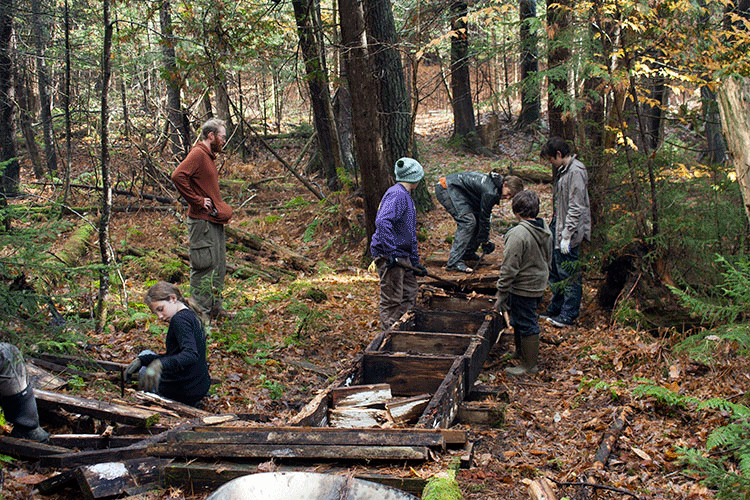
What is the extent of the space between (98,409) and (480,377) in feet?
12.2

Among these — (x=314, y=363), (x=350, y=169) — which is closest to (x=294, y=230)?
(x=350, y=169)

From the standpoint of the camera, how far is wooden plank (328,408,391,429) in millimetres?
4625

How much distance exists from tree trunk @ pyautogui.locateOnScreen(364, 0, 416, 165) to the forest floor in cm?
136

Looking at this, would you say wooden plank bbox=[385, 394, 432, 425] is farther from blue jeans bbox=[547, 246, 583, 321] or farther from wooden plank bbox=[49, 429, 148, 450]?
blue jeans bbox=[547, 246, 583, 321]

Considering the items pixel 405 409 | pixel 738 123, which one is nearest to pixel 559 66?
pixel 738 123

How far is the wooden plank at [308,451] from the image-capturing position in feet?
11.2

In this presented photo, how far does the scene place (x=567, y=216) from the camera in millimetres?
7176

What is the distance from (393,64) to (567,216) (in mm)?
5324

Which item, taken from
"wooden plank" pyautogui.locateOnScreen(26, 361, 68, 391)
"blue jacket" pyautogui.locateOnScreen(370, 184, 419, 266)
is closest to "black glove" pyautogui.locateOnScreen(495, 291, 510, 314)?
"blue jacket" pyautogui.locateOnScreen(370, 184, 419, 266)

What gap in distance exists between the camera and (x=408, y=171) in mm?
6629

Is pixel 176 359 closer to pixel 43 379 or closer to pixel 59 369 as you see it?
pixel 43 379

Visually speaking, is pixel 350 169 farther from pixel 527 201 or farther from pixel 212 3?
pixel 527 201

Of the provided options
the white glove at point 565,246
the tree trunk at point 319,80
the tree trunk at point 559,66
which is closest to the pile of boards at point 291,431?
the white glove at point 565,246

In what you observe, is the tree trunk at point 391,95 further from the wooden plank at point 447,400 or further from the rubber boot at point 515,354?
the wooden plank at point 447,400
